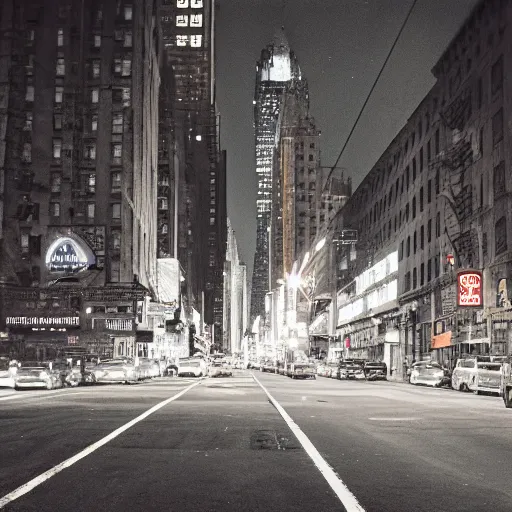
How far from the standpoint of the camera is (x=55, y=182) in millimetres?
94500

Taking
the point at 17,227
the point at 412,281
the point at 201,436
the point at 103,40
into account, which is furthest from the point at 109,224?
the point at 201,436

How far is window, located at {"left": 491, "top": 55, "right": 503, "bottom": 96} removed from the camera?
5178cm

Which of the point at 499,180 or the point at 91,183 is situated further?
the point at 91,183

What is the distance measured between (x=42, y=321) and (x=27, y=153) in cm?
1975

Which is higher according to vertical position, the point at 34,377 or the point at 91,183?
the point at 91,183

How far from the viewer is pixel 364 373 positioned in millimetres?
62781

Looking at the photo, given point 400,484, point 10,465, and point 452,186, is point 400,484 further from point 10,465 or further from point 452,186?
point 452,186

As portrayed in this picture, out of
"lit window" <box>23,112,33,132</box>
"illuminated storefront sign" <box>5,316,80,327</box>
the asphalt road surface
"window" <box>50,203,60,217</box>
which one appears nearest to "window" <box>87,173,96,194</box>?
"window" <box>50,203,60,217</box>

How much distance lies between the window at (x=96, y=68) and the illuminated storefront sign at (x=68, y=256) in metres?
22.4

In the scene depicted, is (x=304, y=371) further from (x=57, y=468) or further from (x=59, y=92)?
(x=57, y=468)

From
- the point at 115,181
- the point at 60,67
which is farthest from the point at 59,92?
the point at 115,181

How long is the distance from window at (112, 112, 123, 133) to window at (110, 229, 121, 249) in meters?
12.5

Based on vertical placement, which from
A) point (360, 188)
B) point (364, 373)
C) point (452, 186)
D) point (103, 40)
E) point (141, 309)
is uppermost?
point (103, 40)

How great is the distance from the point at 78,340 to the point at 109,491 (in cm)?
8554
